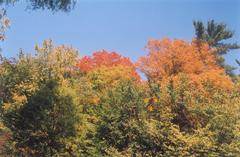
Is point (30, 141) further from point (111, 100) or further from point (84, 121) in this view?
point (111, 100)

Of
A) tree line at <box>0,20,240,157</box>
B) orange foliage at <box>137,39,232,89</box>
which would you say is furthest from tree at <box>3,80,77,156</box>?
orange foliage at <box>137,39,232,89</box>

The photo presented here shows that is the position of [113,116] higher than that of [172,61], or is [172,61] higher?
[172,61]

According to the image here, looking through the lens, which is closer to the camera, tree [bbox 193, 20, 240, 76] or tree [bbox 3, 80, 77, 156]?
tree [bbox 3, 80, 77, 156]

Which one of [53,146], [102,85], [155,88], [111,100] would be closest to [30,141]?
[53,146]

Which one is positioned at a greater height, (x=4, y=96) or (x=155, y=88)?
(x=4, y=96)

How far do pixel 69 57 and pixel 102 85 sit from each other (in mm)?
7561

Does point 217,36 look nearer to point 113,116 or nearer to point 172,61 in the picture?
point 172,61

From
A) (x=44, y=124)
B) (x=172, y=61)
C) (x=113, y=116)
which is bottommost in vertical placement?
(x=113, y=116)

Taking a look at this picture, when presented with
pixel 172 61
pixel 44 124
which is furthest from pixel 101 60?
pixel 44 124

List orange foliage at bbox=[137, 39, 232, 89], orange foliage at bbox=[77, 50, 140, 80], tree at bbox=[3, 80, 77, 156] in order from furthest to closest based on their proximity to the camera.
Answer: orange foliage at bbox=[77, 50, 140, 80]
orange foliage at bbox=[137, 39, 232, 89]
tree at bbox=[3, 80, 77, 156]

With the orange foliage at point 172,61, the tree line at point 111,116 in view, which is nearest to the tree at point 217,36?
the orange foliage at point 172,61

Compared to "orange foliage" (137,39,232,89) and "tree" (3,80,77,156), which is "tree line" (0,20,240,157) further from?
"orange foliage" (137,39,232,89)

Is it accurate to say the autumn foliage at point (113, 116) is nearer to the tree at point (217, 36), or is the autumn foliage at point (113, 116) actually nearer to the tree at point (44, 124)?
the tree at point (44, 124)

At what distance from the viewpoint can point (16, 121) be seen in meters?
23.3
